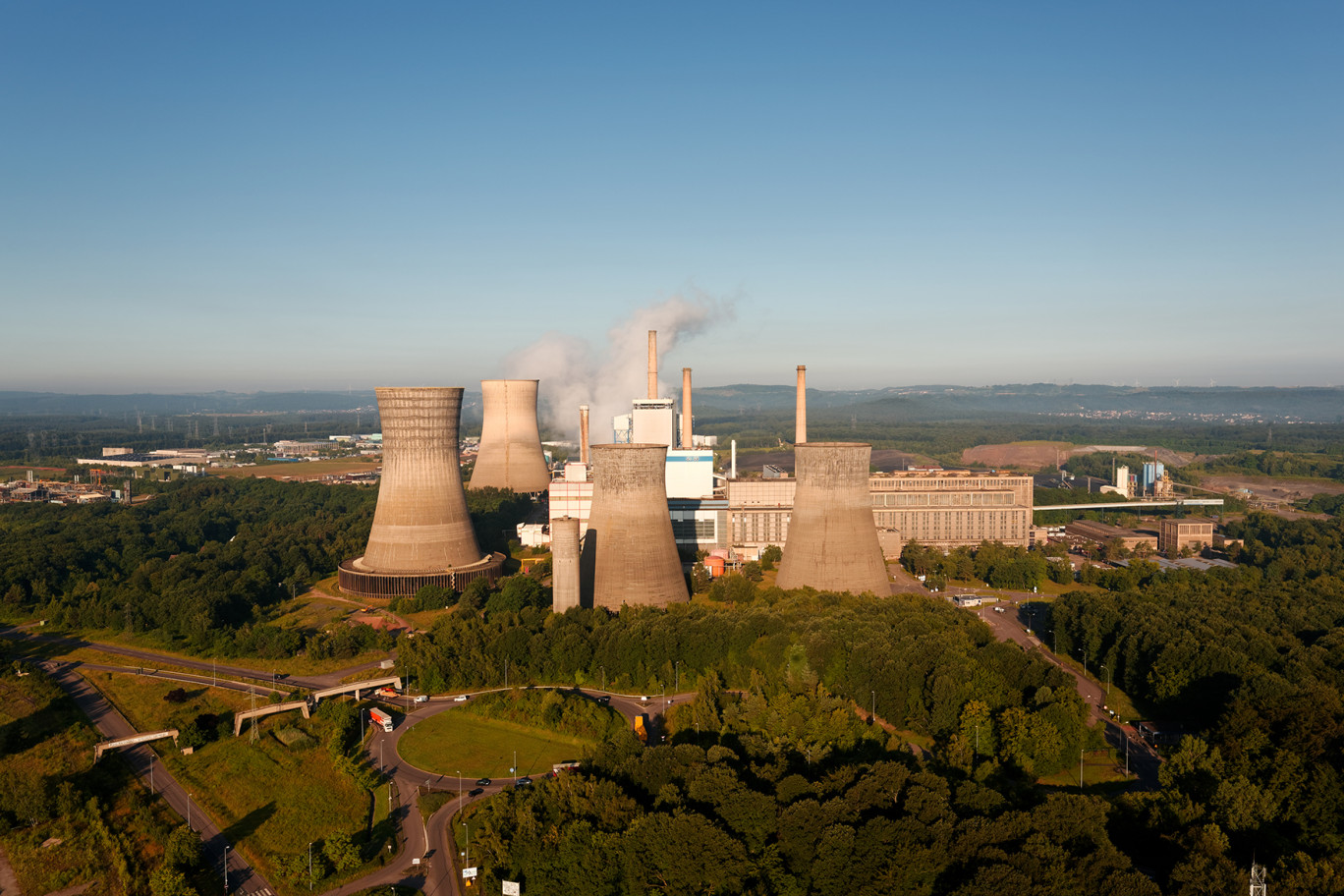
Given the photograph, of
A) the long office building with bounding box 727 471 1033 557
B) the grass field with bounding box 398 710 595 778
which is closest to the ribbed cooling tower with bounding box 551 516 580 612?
the grass field with bounding box 398 710 595 778

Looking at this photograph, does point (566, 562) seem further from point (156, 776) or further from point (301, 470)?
point (301, 470)

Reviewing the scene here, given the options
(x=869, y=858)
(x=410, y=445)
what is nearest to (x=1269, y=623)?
(x=869, y=858)

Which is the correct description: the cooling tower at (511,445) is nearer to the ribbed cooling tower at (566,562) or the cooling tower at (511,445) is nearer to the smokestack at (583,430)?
the smokestack at (583,430)

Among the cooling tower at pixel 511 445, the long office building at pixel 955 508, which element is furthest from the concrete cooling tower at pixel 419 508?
the long office building at pixel 955 508

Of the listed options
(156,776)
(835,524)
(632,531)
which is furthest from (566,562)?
(156,776)

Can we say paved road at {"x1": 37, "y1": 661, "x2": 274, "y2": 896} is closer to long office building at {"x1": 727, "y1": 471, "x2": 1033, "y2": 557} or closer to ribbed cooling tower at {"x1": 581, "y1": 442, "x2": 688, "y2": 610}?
ribbed cooling tower at {"x1": 581, "y1": 442, "x2": 688, "y2": 610}

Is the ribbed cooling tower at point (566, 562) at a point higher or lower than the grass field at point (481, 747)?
higher

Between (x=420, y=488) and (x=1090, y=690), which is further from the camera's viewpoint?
(x=420, y=488)
